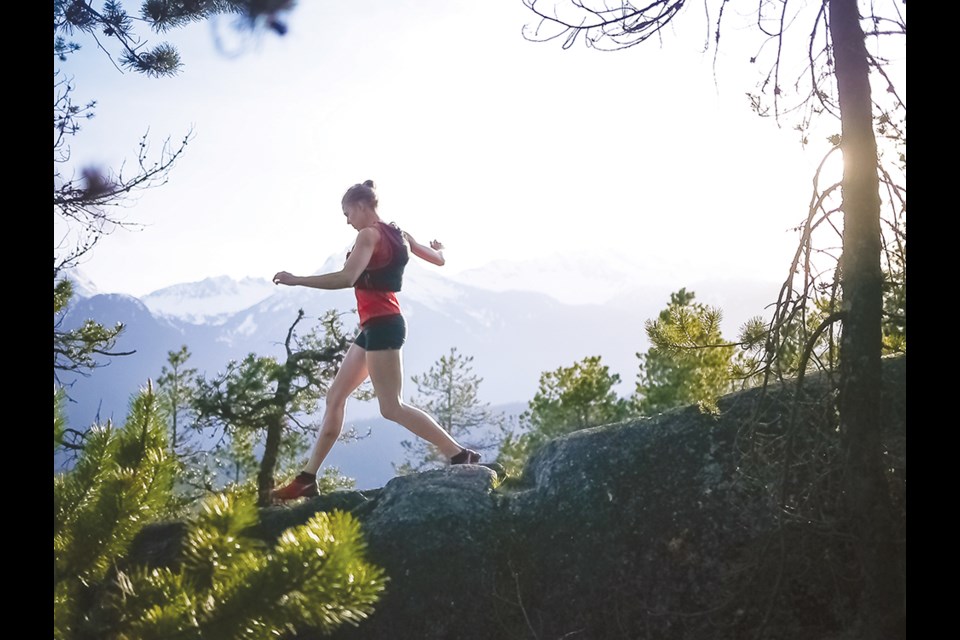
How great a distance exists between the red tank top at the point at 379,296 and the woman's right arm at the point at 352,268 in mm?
57

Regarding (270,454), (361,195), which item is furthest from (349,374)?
(270,454)

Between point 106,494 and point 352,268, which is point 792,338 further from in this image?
point 106,494

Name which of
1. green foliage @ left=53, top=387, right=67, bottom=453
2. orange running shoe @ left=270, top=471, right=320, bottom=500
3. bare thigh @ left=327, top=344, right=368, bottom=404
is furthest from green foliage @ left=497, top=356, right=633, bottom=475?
green foliage @ left=53, top=387, right=67, bottom=453

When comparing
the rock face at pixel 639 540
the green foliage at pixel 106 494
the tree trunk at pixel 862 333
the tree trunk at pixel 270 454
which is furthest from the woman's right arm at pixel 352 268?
the tree trunk at pixel 862 333

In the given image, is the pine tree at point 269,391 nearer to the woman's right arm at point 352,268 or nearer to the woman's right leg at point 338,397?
the woman's right leg at point 338,397

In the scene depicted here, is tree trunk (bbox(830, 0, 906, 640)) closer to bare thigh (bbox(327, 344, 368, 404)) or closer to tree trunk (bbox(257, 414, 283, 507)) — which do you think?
bare thigh (bbox(327, 344, 368, 404))

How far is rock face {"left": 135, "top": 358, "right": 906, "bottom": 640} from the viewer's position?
3688mm

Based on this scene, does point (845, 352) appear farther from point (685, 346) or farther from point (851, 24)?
point (851, 24)

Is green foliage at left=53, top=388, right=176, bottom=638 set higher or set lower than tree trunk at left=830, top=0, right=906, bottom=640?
lower

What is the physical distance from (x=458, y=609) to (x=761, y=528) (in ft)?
5.15

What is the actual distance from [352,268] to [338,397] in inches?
38.5
